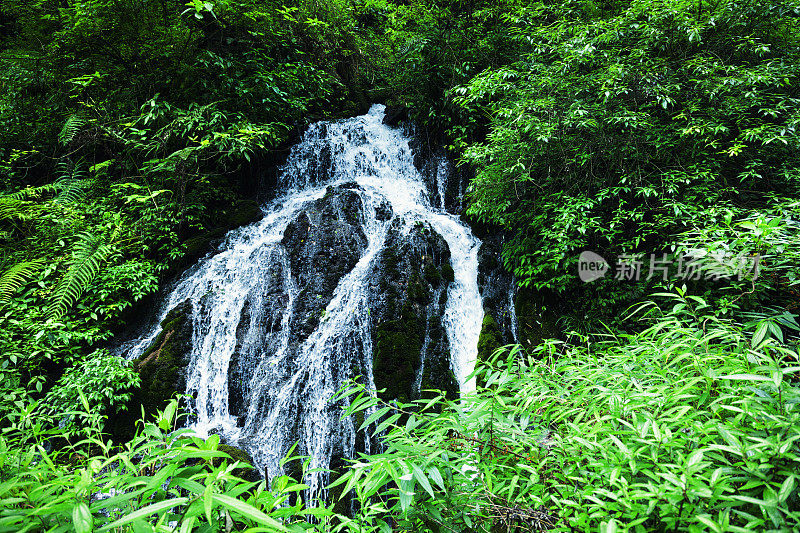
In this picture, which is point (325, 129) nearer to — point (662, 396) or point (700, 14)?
point (700, 14)

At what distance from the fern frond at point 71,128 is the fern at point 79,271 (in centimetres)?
196

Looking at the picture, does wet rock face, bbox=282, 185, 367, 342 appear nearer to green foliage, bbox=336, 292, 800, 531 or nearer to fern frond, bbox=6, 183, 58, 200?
fern frond, bbox=6, 183, 58, 200

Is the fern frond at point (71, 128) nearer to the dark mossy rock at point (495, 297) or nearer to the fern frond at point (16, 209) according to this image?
the fern frond at point (16, 209)

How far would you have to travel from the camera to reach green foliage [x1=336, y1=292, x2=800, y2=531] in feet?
2.80

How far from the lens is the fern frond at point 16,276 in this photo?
15.0 ft

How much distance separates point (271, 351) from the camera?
521 centimetres

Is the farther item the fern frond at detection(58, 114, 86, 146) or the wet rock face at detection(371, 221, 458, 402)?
the fern frond at detection(58, 114, 86, 146)

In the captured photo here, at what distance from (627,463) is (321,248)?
19.0 feet

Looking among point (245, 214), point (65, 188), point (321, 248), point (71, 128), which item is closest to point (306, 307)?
point (321, 248)

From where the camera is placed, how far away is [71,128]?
5848 mm

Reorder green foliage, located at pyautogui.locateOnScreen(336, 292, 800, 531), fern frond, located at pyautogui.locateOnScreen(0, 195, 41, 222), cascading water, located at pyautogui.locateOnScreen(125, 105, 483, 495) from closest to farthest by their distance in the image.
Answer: green foliage, located at pyautogui.locateOnScreen(336, 292, 800, 531) < cascading water, located at pyautogui.locateOnScreen(125, 105, 483, 495) < fern frond, located at pyautogui.locateOnScreen(0, 195, 41, 222)

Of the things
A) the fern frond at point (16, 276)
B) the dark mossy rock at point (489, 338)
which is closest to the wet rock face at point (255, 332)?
the fern frond at point (16, 276)

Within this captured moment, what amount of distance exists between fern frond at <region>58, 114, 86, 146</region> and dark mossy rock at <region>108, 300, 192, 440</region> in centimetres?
375

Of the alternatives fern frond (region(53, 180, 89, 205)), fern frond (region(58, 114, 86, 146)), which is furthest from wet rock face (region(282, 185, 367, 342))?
fern frond (region(58, 114, 86, 146))
